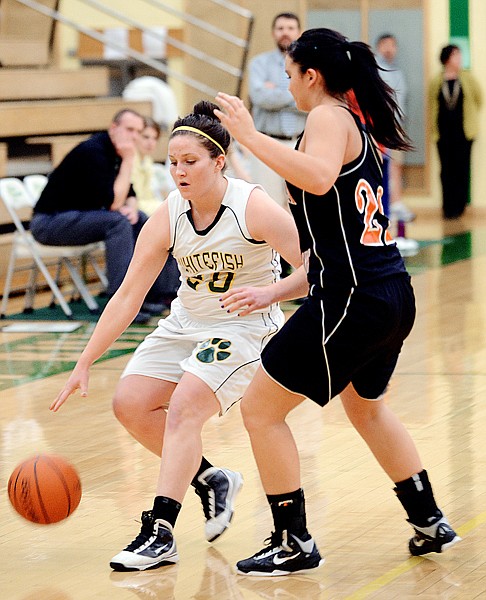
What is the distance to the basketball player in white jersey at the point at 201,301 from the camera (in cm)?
418

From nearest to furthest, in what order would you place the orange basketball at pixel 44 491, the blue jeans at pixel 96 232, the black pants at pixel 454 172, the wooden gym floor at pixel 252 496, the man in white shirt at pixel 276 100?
the wooden gym floor at pixel 252 496, the orange basketball at pixel 44 491, the blue jeans at pixel 96 232, the man in white shirt at pixel 276 100, the black pants at pixel 454 172

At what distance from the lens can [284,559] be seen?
3936 mm

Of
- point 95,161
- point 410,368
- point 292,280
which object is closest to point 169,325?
point 292,280

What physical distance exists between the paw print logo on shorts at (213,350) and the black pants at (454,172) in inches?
549

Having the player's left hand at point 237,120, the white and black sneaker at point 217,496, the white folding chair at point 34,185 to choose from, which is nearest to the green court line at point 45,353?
the white folding chair at point 34,185

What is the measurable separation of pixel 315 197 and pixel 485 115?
14687 mm

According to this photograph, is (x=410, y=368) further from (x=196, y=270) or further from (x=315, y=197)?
(x=315, y=197)

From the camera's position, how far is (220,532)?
4.29m

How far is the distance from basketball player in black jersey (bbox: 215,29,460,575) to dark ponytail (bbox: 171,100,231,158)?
48cm

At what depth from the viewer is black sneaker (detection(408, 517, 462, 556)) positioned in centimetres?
401

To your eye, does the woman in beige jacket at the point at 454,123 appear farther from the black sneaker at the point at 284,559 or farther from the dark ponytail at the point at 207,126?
the black sneaker at the point at 284,559

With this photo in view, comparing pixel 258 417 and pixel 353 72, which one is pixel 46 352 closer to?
pixel 258 417

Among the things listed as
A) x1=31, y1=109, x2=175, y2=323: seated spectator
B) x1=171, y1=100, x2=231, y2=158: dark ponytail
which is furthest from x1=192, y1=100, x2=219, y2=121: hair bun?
x1=31, y1=109, x2=175, y2=323: seated spectator

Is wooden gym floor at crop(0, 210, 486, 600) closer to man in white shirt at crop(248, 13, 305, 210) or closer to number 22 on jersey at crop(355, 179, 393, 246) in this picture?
number 22 on jersey at crop(355, 179, 393, 246)
